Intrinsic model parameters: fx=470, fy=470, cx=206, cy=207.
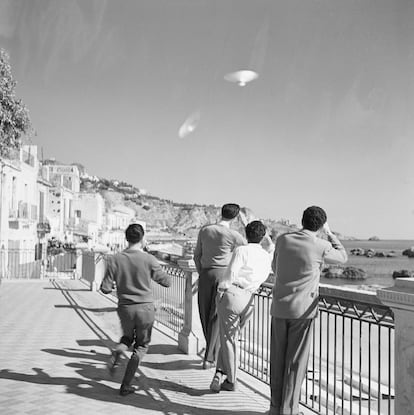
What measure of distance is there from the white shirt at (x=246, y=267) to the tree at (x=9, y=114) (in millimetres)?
9237

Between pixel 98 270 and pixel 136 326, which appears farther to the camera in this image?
pixel 98 270

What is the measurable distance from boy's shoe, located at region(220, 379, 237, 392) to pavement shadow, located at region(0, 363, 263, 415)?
0.27 metres

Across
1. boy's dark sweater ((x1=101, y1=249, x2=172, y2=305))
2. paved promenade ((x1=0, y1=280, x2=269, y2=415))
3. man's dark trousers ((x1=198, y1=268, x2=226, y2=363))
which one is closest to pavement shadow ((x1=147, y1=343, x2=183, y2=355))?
paved promenade ((x1=0, y1=280, x2=269, y2=415))

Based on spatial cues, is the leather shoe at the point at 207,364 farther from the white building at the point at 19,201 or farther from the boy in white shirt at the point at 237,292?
the white building at the point at 19,201

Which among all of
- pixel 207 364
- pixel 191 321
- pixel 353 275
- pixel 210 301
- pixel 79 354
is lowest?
pixel 353 275

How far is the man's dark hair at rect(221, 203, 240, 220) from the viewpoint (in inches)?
216

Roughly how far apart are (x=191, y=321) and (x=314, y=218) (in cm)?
364

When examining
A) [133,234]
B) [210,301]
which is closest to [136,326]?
[133,234]

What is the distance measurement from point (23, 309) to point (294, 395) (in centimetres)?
903

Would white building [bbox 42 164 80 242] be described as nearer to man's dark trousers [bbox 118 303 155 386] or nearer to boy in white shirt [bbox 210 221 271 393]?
man's dark trousers [bbox 118 303 155 386]

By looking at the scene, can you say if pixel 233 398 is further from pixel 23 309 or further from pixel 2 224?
pixel 2 224

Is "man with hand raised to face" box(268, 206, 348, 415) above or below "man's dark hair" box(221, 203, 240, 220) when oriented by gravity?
below

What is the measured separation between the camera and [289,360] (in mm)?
3838

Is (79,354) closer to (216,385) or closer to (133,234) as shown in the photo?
(216,385)
